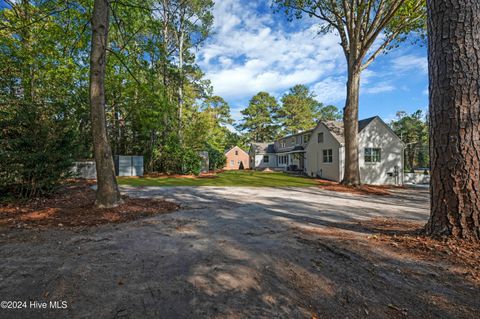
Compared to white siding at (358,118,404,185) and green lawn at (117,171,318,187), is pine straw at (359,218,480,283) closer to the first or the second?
green lawn at (117,171,318,187)

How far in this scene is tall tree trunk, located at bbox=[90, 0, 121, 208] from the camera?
5.82 m

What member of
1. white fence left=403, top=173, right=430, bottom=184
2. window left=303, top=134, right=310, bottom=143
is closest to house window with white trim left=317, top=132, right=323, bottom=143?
window left=303, top=134, right=310, bottom=143

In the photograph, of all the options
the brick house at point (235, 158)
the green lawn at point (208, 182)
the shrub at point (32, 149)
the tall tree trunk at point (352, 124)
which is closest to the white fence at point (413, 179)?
the green lawn at point (208, 182)

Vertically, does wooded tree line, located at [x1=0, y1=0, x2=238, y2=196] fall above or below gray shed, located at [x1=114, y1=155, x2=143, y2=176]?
above

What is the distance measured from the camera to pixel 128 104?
18.6 meters

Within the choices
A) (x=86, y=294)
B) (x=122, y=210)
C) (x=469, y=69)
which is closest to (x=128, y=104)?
(x=122, y=210)

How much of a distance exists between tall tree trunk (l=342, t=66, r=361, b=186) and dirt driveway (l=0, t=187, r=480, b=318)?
10.8 meters

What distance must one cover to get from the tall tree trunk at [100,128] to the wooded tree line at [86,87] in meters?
0.37

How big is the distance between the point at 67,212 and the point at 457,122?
319 inches

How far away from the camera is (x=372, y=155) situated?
17.8 metres

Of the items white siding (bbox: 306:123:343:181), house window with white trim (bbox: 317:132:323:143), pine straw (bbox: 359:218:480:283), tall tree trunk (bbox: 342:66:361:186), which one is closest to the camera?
pine straw (bbox: 359:218:480:283)

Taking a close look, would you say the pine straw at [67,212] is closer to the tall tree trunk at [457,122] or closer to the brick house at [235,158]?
the tall tree trunk at [457,122]

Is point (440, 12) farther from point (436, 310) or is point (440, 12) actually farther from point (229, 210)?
point (229, 210)

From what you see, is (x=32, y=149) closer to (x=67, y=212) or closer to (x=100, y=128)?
(x=100, y=128)
